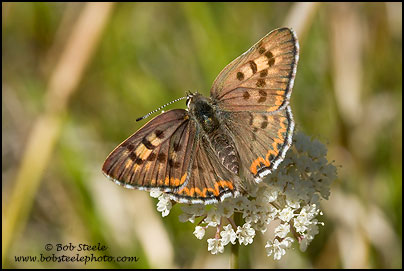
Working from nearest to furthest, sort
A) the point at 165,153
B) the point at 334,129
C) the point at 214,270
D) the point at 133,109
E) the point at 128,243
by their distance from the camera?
the point at 165,153
the point at 214,270
the point at 128,243
the point at 334,129
the point at 133,109

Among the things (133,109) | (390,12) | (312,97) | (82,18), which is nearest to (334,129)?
(312,97)

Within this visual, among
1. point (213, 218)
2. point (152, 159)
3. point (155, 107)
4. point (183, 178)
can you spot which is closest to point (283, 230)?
point (213, 218)

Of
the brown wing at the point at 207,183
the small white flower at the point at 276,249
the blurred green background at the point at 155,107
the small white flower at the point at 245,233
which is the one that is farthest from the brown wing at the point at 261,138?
the blurred green background at the point at 155,107

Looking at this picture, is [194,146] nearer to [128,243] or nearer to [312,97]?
[128,243]

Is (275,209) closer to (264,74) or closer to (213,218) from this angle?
(213,218)

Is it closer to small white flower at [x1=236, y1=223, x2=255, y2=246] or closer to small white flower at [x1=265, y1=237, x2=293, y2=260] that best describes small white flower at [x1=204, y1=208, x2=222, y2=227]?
small white flower at [x1=236, y1=223, x2=255, y2=246]

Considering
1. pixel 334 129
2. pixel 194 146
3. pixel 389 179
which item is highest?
pixel 194 146
